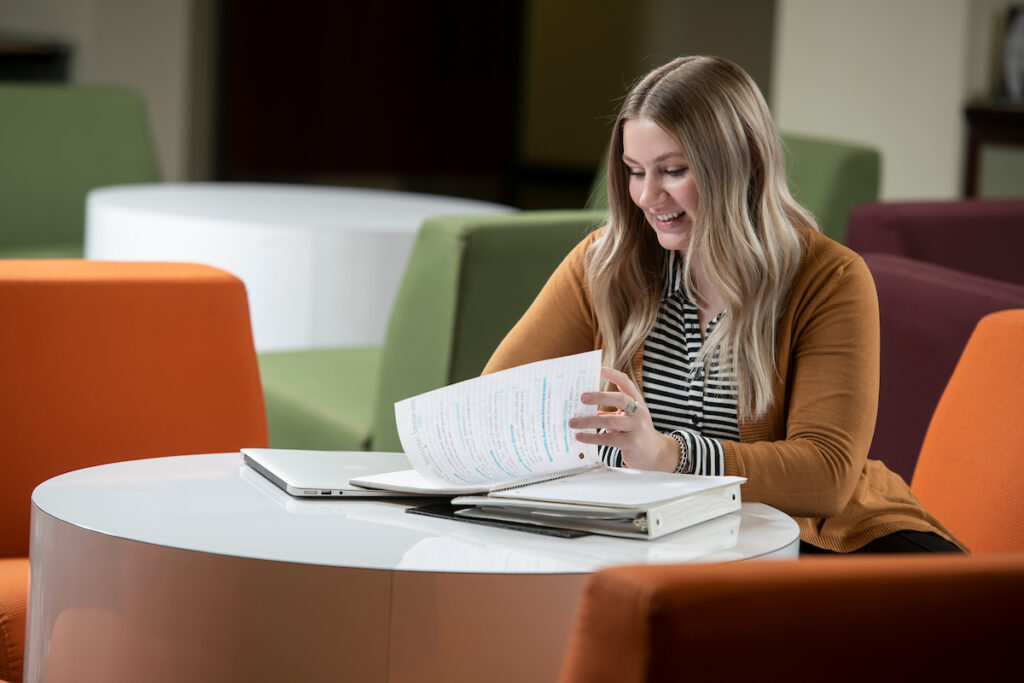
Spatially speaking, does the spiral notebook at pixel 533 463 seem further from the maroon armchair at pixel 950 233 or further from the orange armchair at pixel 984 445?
the maroon armchair at pixel 950 233

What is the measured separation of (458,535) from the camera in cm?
142

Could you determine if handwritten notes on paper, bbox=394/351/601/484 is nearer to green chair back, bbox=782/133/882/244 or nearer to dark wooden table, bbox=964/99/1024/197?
green chair back, bbox=782/133/882/244

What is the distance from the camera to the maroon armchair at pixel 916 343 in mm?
2381

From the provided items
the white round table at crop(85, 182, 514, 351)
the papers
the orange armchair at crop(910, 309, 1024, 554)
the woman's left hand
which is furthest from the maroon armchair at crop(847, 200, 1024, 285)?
the papers

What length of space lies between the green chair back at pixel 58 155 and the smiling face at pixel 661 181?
3.39 meters

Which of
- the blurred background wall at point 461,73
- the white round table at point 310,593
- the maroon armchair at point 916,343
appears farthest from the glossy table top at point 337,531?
the blurred background wall at point 461,73

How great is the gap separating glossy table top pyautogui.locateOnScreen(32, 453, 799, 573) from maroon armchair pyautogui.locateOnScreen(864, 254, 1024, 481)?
906 millimetres

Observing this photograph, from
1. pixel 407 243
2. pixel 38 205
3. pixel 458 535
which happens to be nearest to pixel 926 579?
pixel 458 535

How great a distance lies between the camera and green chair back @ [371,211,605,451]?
8.59 feet

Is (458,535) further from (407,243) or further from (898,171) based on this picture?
(898,171)

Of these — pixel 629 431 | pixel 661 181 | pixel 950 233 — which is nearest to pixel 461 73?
pixel 950 233

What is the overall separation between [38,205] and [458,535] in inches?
156

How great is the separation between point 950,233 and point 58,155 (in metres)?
3.11

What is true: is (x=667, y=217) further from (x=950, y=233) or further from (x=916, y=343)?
(x=950, y=233)
